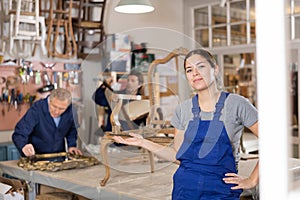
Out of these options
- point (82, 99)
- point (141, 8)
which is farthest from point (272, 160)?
point (82, 99)

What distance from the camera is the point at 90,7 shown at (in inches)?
210

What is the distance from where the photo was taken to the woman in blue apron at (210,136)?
6.00ft

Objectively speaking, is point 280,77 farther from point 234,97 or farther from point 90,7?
point 90,7

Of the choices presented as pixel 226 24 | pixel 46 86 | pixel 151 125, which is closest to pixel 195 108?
pixel 151 125

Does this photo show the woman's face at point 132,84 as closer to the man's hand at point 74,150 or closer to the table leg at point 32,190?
the man's hand at point 74,150

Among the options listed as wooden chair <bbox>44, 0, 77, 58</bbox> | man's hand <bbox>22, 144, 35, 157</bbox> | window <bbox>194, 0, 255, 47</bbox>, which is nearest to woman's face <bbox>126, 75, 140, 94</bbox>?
man's hand <bbox>22, 144, 35, 157</bbox>

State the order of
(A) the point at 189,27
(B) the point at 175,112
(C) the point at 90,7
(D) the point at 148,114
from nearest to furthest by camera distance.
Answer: (B) the point at 175,112, (D) the point at 148,114, (C) the point at 90,7, (A) the point at 189,27

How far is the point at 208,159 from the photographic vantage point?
73.9 inches

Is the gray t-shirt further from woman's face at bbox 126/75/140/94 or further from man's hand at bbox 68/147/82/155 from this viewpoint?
man's hand at bbox 68/147/82/155

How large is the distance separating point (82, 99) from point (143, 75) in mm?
597

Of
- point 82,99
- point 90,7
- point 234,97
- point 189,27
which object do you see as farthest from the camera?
point 189,27

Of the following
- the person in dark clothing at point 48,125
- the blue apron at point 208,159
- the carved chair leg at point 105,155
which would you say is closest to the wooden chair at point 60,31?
the person in dark clothing at point 48,125

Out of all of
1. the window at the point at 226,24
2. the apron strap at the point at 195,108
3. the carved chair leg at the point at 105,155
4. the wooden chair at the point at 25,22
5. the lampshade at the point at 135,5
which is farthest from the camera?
the window at the point at 226,24

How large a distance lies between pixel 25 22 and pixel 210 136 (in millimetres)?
3165
